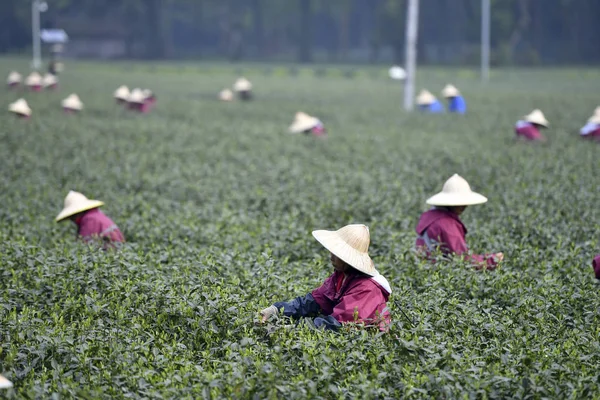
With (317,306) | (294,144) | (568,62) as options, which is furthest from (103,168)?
(568,62)

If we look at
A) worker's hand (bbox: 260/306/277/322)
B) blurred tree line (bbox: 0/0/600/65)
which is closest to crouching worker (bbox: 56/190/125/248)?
worker's hand (bbox: 260/306/277/322)

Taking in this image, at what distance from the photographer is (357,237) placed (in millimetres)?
5125

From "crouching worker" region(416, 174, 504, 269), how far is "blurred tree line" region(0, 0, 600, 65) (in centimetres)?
5236

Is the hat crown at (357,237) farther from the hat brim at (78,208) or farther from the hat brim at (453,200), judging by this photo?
the hat brim at (78,208)

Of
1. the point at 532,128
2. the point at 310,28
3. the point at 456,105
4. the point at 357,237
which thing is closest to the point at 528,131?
the point at 532,128

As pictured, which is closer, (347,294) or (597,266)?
(347,294)

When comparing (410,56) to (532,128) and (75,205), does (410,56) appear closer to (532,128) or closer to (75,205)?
(532,128)

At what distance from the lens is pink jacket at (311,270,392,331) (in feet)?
16.3

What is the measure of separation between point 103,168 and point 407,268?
687 cm

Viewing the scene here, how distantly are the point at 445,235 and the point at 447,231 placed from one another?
0.12 feet

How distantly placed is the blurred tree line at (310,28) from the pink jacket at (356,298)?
54375mm

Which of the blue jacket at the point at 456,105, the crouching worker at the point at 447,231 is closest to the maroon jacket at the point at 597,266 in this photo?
the crouching worker at the point at 447,231

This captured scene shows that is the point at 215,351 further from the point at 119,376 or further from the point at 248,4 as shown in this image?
the point at 248,4

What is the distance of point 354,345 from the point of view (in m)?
4.62
